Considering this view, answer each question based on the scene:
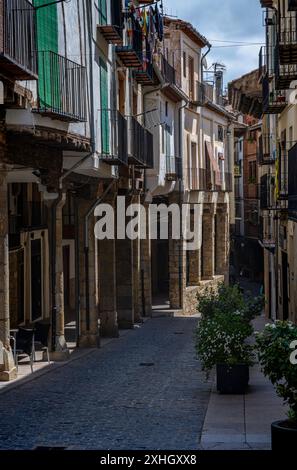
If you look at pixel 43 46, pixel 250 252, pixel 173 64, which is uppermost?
pixel 173 64

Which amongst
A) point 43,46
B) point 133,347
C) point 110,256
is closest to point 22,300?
point 110,256

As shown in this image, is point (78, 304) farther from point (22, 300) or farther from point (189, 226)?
point (189, 226)

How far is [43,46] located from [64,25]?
189 cm

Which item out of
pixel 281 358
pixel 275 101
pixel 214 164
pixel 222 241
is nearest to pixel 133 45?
pixel 275 101

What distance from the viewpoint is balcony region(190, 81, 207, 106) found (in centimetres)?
4331

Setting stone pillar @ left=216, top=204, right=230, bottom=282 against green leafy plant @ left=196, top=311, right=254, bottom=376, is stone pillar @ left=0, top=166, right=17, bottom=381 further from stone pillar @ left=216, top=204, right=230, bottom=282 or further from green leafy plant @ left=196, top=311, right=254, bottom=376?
stone pillar @ left=216, top=204, right=230, bottom=282

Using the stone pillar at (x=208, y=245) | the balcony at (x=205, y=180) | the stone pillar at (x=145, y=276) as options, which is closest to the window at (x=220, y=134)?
the stone pillar at (x=208, y=245)

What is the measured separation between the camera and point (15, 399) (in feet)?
48.6

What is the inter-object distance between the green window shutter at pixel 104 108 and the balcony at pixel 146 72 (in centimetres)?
577

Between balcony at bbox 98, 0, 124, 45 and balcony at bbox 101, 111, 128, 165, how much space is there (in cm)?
172

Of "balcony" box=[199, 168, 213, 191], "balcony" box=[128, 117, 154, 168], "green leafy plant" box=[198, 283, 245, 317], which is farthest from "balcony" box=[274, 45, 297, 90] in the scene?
"balcony" box=[199, 168, 213, 191]

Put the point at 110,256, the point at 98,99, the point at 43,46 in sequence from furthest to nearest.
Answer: the point at 110,256
the point at 98,99
the point at 43,46

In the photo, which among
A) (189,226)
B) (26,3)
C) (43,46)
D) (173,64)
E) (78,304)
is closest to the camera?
(26,3)

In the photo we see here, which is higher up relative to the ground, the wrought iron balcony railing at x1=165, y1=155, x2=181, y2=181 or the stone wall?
the wrought iron balcony railing at x1=165, y1=155, x2=181, y2=181
